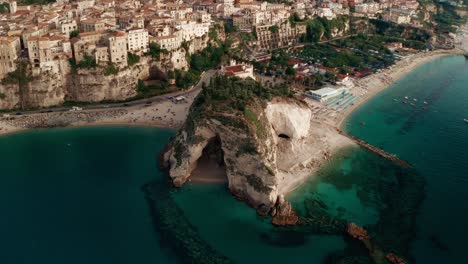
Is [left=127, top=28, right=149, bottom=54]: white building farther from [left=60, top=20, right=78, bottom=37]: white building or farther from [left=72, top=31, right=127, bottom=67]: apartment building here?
[left=60, top=20, right=78, bottom=37]: white building

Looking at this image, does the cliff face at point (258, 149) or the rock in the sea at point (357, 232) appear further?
the cliff face at point (258, 149)

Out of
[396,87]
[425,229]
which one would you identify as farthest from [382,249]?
[396,87]

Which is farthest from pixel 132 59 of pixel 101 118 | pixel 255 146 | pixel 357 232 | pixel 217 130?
pixel 357 232

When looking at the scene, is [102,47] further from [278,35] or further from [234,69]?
[278,35]

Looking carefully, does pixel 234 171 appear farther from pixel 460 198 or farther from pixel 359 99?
pixel 359 99

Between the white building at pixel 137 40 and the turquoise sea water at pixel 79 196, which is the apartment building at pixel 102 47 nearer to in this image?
the white building at pixel 137 40

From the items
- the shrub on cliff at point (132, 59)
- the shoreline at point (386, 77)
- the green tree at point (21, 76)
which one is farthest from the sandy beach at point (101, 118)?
the shoreline at point (386, 77)
